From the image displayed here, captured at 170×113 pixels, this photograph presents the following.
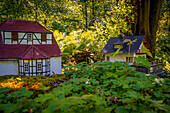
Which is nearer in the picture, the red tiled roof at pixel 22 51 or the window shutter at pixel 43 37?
the red tiled roof at pixel 22 51

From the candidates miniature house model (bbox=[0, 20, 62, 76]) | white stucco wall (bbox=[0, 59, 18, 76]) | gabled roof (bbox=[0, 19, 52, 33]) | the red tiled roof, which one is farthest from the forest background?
white stucco wall (bbox=[0, 59, 18, 76])

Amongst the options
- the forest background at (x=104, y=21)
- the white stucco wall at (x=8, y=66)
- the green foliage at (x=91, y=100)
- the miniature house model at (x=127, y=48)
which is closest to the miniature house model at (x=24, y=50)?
the white stucco wall at (x=8, y=66)

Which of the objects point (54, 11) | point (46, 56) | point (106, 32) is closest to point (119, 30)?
point (106, 32)

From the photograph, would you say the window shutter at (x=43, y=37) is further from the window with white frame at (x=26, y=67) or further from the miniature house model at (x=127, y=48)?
the miniature house model at (x=127, y=48)

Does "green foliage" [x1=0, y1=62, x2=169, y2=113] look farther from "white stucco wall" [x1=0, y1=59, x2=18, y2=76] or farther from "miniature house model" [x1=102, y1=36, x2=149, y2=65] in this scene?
"white stucco wall" [x1=0, y1=59, x2=18, y2=76]

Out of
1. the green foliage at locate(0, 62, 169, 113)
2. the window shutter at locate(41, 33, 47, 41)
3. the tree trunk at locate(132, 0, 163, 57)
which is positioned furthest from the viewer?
the window shutter at locate(41, 33, 47, 41)

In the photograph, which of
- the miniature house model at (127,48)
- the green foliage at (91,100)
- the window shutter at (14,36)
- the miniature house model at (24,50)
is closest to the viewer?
the green foliage at (91,100)

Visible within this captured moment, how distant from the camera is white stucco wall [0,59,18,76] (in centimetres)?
970

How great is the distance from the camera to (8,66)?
981 centimetres

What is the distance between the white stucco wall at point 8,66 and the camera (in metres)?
9.70

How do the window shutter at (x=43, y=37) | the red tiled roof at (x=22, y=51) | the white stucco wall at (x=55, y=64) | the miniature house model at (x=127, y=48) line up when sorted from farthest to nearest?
the white stucco wall at (x=55, y=64) < the window shutter at (x=43, y=37) < the red tiled roof at (x=22, y=51) < the miniature house model at (x=127, y=48)

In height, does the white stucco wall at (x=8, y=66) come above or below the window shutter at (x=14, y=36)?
below

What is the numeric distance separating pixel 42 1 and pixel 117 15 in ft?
25.8

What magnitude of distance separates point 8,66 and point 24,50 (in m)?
1.66
